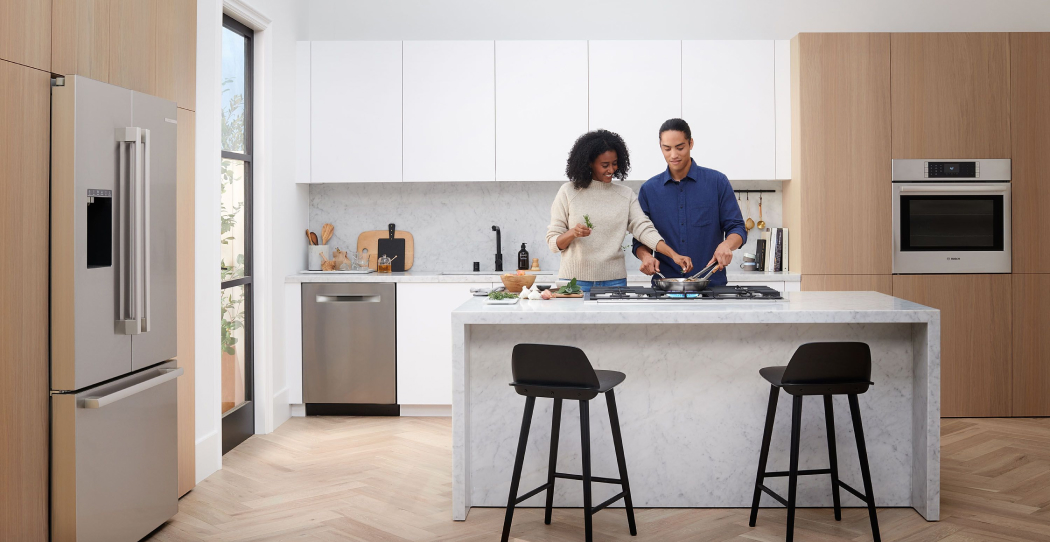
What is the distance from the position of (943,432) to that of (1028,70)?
2.31 metres

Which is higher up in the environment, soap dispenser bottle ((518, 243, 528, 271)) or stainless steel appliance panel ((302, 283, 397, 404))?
soap dispenser bottle ((518, 243, 528, 271))

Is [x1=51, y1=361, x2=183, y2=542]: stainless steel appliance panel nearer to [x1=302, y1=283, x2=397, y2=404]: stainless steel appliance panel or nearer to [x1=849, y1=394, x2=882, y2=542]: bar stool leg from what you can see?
[x1=302, y1=283, x2=397, y2=404]: stainless steel appliance panel

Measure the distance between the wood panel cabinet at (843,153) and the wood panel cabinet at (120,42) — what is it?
358 cm

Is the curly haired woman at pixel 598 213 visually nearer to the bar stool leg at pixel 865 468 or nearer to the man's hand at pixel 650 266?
the man's hand at pixel 650 266

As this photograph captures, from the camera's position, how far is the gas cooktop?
3127 mm

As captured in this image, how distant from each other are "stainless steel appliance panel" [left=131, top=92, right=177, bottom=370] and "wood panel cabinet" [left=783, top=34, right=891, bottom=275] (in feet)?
11.8

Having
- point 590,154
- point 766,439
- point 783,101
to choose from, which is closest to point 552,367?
point 766,439

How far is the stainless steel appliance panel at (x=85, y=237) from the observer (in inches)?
99.0

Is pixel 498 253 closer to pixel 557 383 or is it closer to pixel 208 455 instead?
pixel 208 455

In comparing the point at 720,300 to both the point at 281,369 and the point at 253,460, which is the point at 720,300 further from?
the point at 281,369

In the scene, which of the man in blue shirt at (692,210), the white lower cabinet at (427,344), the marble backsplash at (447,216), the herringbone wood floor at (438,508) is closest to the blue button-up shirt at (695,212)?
the man in blue shirt at (692,210)

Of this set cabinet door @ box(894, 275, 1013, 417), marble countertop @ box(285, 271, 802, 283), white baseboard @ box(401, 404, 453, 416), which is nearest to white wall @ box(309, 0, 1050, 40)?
marble countertop @ box(285, 271, 802, 283)

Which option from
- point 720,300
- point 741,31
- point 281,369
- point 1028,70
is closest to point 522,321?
point 720,300

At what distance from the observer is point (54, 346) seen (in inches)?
99.0
